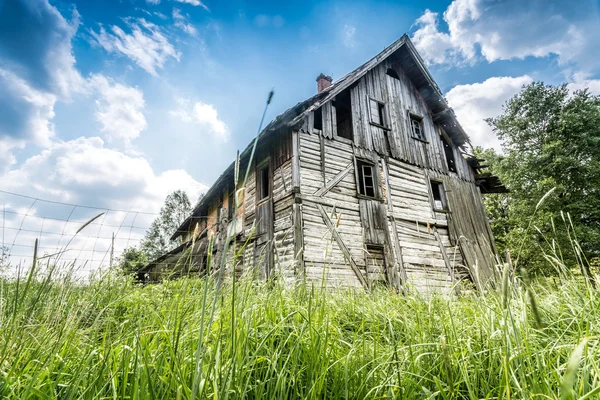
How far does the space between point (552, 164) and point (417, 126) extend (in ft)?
31.4

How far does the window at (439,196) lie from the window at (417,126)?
79.2 inches

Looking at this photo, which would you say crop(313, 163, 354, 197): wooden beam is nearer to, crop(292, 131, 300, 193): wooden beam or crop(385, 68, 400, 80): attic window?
crop(292, 131, 300, 193): wooden beam

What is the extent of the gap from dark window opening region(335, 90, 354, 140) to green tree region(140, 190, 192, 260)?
22180mm

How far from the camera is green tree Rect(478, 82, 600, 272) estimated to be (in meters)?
15.3

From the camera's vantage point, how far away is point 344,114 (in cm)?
1141

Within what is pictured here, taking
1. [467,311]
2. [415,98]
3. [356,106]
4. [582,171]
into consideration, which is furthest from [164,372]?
[582,171]

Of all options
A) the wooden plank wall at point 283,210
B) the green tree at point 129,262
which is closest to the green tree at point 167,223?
the green tree at point 129,262

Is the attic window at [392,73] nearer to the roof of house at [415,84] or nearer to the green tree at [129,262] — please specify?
the roof of house at [415,84]

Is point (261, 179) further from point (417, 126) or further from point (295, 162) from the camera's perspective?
point (417, 126)

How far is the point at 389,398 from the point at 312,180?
24.3 ft

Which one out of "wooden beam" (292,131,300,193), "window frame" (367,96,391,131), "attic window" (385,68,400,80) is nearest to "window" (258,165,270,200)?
"wooden beam" (292,131,300,193)

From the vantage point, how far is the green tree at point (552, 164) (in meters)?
15.3

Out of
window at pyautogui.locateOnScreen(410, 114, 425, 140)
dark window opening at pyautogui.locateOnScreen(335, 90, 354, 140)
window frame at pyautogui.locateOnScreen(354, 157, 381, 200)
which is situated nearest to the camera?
window frame at pyautogui.locateOnScreen(354, 157, 381, 200)

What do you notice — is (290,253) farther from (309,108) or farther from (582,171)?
(582,171)
